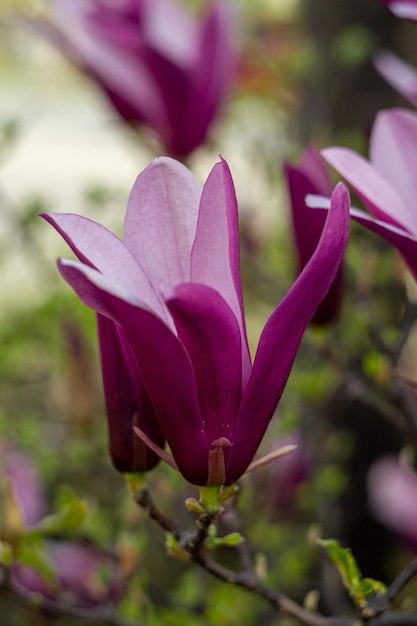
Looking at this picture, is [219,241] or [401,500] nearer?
[219,241]

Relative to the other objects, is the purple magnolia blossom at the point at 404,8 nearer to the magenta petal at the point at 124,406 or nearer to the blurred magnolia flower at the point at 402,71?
the blurred magnolia flower at the point at 402,71

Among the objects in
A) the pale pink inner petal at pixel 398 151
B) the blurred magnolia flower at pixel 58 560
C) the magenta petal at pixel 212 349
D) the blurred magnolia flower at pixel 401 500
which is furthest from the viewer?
the blurred magnolia flower at pixel 401 500

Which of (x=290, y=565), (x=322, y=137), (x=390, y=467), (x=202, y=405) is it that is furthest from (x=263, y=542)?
(x=202, y=405)

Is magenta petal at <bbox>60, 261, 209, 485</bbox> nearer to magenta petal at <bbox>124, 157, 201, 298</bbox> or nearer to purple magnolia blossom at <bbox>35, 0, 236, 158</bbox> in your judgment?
magenta petal at <bbox>124, 157, 201, 298</bbox>

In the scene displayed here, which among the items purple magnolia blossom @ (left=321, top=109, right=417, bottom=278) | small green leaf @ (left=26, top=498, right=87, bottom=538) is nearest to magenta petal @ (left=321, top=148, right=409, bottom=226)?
purple magnolia blossom @ (left=321, top=109, right=417, bottom=278)

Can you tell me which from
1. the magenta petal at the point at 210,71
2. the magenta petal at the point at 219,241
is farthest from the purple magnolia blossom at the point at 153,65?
the magenta petal at the point at 219,241

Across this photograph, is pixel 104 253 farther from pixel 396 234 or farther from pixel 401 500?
pixel 401 500

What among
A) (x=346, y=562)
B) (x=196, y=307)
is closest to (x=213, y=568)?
(x=346, y=562)
